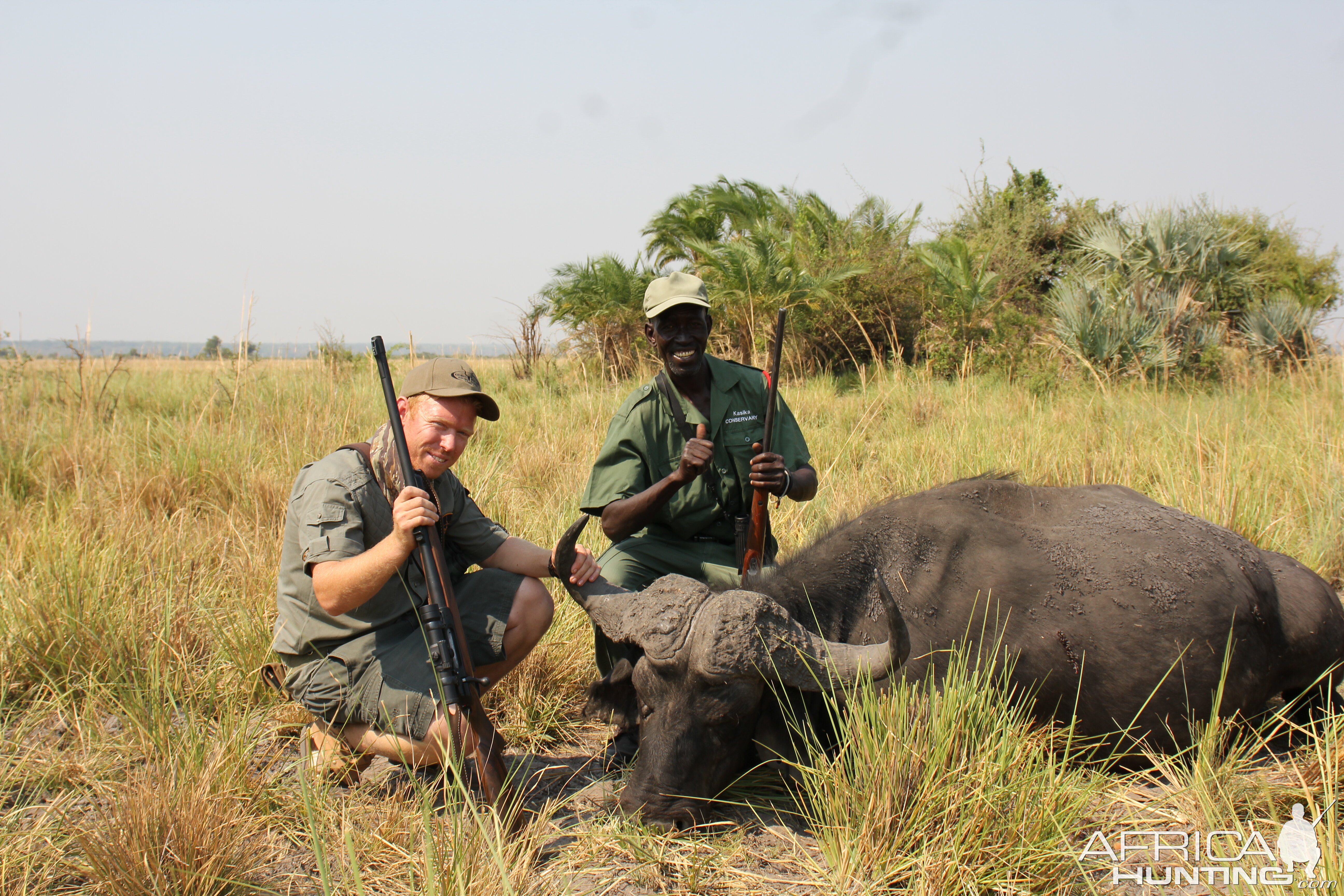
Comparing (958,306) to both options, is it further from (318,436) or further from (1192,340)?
(318,436)

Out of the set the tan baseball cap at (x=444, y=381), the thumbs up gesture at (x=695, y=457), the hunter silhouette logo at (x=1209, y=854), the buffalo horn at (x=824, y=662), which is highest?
the tan baseball cap at (x=444, y=381)

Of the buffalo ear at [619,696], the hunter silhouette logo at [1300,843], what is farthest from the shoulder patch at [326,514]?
the hunter silhouette logo at [1300,843]

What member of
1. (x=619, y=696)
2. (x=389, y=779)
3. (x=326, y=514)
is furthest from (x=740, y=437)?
(x=389, y=779)

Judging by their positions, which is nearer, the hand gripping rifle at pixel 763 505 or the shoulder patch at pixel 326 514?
the shoulder patch at pixel 326 514

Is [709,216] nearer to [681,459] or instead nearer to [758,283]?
[758,283]

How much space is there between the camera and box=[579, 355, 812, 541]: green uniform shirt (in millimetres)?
4281

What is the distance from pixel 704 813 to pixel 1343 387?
8.42 metres

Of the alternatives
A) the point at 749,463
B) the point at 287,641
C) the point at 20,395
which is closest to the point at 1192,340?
the point at 749,463

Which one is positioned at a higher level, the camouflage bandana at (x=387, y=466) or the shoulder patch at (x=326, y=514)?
the camouflage bandana at (x=387, y=466)

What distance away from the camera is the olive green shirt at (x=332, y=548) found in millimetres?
2943

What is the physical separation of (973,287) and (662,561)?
12.1 m

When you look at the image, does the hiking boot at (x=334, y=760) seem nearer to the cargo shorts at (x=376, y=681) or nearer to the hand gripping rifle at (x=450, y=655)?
the cargo shorts at (x=376, y=681)

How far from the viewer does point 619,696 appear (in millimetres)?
3393

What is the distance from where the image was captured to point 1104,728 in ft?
11.0
